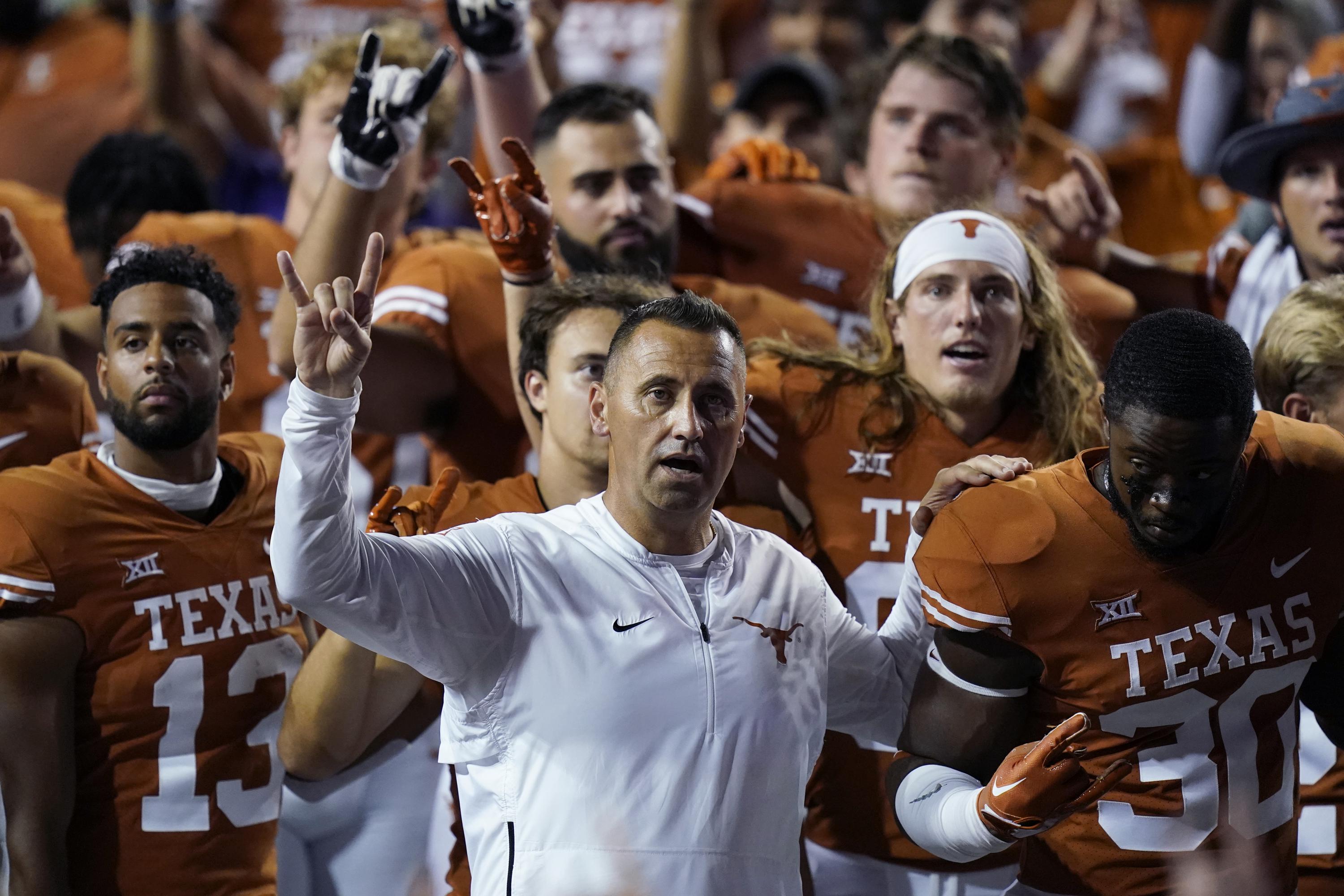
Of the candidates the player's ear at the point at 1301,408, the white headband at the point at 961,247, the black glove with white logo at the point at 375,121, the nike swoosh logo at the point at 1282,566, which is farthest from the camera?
the black glove with white logo at the point at 375,121

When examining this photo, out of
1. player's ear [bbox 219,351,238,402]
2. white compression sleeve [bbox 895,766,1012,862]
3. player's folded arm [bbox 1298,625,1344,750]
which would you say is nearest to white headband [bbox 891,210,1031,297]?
player's folded arm [bbox 1298,625,1344,750]

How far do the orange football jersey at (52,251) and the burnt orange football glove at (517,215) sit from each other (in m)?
2.08

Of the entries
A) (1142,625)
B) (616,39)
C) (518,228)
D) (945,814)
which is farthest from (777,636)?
(616,39)

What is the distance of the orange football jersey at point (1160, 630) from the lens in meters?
2.69

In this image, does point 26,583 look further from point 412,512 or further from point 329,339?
point 329,339

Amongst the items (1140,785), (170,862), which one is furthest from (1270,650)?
(170,862)

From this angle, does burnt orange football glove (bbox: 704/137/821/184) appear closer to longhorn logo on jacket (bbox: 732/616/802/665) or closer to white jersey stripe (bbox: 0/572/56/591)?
longhorn logo on jacket (bbox: 732/616/802/665)

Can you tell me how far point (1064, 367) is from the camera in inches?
137

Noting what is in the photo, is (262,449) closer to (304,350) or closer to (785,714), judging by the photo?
(304,350)

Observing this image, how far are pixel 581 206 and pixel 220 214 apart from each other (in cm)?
124

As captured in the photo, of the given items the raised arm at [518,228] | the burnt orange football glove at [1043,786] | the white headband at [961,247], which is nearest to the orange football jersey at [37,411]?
the raised arm at [518,228]

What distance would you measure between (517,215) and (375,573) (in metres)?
1.37

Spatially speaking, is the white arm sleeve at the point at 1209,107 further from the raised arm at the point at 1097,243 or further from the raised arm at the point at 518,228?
the raised arm at the point at 518,228

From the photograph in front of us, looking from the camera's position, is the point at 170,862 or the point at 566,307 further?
the point at 566,307
